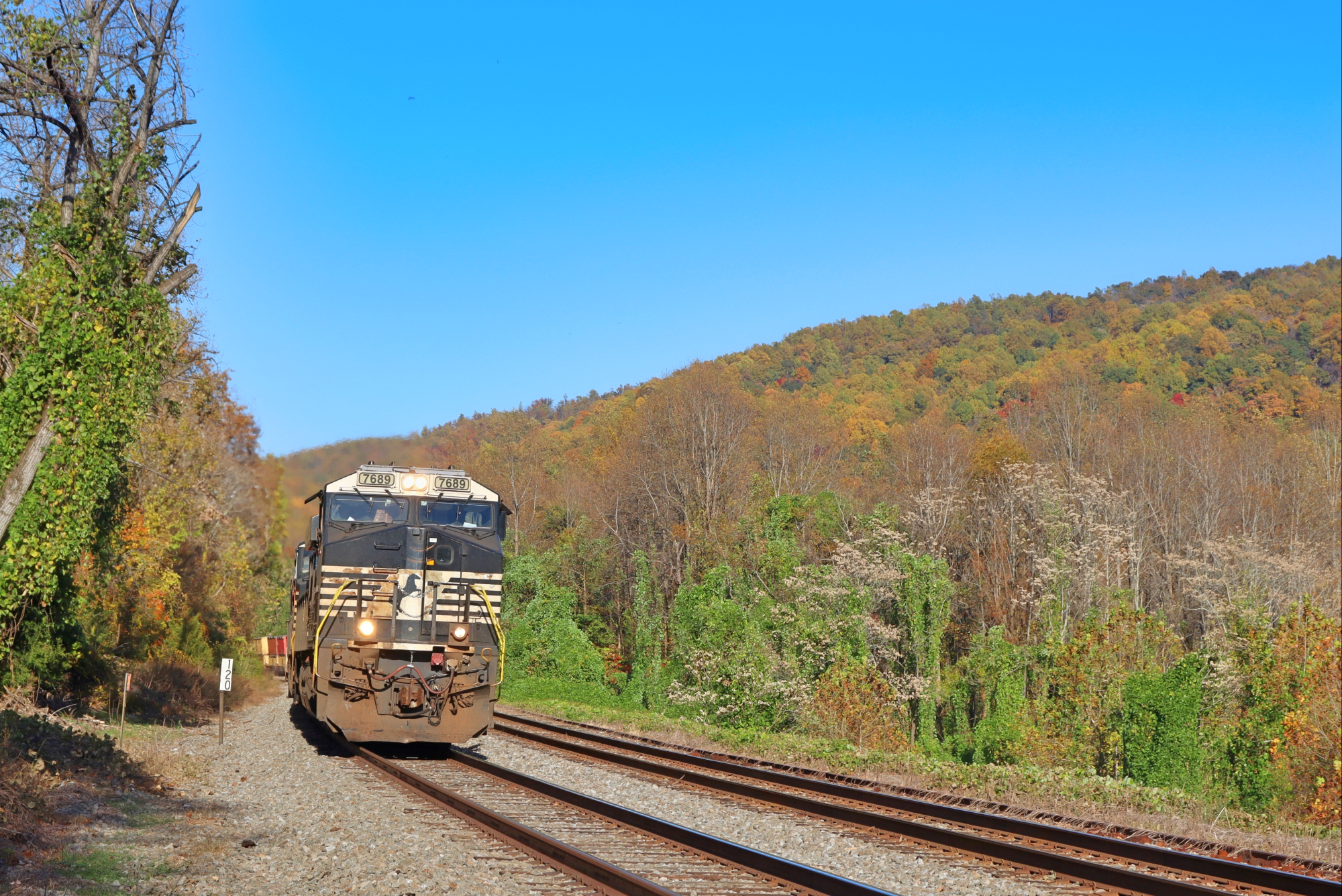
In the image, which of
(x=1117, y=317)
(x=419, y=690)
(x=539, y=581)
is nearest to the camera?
(x=419, y=690)

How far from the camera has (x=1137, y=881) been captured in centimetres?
844

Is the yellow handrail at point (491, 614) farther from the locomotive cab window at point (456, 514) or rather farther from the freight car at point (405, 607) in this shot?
the locomotive cab window at point (456, 514)

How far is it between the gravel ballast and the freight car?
1994mm

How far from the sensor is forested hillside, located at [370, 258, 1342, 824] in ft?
91.7

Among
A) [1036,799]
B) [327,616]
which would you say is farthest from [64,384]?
[1036,799]

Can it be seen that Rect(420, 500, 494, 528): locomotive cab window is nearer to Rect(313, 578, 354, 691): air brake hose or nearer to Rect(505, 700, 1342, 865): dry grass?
Rect(313, 578, 354, 691): air brake hose

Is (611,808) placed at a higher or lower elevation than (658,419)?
lower

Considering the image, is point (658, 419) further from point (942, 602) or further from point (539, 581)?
point (942, 602)

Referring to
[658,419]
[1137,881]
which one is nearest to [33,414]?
[1137,881]

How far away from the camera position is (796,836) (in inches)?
431

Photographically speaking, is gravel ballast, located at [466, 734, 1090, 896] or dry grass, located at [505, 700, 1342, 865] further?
dry grass, located at [505, 700, 1342, 865]

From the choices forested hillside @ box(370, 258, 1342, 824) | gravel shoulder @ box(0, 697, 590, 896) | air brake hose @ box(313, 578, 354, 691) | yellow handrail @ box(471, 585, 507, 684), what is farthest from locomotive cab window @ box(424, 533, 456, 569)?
gravel shoulder @ box(0, 697, 590, 896)

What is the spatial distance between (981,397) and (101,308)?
3155 inches

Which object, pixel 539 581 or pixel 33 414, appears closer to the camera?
pixel 33 414
